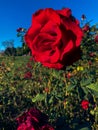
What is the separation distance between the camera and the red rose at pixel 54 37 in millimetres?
1235

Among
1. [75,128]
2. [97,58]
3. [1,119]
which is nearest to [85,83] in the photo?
[75,128]

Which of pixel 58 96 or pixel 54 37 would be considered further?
pixel 58 96

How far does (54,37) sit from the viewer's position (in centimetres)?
127

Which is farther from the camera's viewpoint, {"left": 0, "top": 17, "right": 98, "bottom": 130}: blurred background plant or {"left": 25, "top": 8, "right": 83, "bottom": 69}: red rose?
{"left": 0, "top": 17, "right": 98, "bottom": 130}: blurred background plant

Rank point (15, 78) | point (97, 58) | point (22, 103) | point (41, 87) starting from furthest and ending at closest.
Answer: point (15, 78) < point (41, 87) < point (97, 58) < point (22, 103)

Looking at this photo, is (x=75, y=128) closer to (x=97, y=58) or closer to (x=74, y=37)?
(x=74, y=37)

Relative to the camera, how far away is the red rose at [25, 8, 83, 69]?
1.24 meters

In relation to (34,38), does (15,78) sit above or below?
above

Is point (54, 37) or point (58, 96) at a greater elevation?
point (54, 37)

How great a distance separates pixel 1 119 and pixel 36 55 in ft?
11.4

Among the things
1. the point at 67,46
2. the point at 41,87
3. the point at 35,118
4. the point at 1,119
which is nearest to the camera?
the point at 67,46

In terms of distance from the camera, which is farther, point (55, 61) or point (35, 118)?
point (35, 118)

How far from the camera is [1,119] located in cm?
463

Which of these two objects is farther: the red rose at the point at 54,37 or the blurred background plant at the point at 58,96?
the blurred background plant at the point at 58,96
